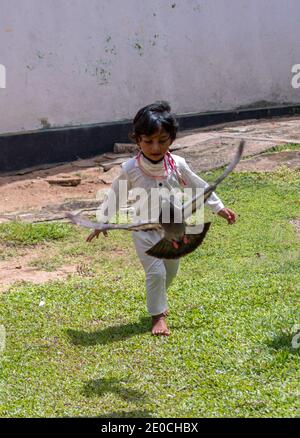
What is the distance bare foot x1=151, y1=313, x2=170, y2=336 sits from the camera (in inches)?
175

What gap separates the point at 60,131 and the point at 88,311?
4.98 m

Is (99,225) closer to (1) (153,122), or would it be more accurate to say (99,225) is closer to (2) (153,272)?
(1) (153,122)

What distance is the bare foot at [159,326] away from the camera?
14.6 ft

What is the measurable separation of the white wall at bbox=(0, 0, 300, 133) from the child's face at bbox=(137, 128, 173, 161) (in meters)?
5.05

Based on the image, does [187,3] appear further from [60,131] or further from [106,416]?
[106,416]

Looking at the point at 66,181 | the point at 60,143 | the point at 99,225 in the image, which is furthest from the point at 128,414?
the point at 60,143

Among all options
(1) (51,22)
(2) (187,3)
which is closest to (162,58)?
(2) (187,3)

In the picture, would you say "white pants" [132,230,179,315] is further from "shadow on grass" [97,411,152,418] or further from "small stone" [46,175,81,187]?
"small stone" [46,175,81,187]

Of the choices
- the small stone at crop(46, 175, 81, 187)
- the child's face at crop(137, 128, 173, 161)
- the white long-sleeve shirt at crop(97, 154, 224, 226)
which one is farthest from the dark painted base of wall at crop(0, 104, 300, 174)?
the child's face at crop(137, 128, 173, 161)

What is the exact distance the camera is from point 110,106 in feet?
33.0

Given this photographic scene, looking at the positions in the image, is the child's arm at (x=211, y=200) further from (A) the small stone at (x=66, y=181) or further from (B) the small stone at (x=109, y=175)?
(A) the small stone at (x=66, y=181)

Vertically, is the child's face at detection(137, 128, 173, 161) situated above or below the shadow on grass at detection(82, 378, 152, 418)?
above

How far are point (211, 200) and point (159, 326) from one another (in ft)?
2.40

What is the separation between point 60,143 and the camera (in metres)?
9.64
